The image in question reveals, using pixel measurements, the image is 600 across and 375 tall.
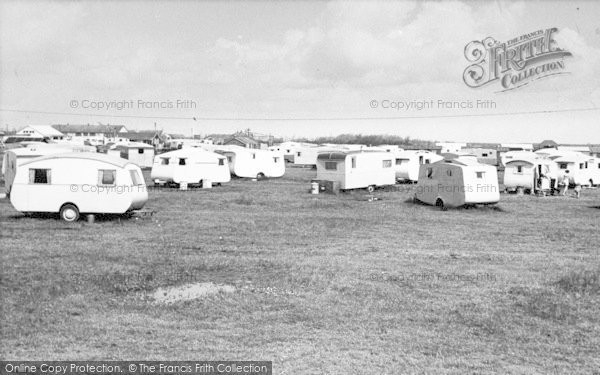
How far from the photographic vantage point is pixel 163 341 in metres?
9.34

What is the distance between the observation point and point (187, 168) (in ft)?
121

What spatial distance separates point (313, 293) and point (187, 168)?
25.7m

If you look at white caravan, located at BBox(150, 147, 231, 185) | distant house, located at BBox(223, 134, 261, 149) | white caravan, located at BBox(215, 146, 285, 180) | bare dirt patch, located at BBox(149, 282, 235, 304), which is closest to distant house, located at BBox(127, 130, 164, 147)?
distant house, located at BBox(223, 134, 261, 149)

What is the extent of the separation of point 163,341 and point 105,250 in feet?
25.7

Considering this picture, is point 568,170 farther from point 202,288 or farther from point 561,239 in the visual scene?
point 202,288

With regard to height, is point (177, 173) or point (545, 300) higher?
point (177, 173)

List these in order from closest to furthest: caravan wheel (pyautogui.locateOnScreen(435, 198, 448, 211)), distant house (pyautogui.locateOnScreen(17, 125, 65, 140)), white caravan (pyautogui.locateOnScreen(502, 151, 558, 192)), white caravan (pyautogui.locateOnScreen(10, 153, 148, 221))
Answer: white caravan (pyautogui.locateOnScreen(10, 153, 148, 221)) < caravan wheel (pyautogui.locateOnScreen(435, 198, 448, 211)) < white caravan (pyautogui.locateOnScreen(502, 151, 558, 192)) < distant house (pyautogui.locateOnScreen(17, 125, 65, 140))

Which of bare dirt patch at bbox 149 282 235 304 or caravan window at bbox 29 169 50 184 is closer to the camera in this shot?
bare dirt patch at bbox 149 282 235 304

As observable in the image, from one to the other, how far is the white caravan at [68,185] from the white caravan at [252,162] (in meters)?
22.7

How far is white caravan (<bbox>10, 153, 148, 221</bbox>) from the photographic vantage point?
21188 mm

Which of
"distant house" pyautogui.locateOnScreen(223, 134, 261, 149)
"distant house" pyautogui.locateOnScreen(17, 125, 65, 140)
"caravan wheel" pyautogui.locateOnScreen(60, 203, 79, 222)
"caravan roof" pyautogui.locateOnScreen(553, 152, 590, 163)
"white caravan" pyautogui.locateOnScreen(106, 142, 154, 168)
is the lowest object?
"caravan wheel" pyautogui.locateOnScreen(60, 203, 79, 222)

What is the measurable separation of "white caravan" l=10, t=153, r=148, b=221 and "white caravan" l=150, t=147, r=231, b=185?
48.3 feet

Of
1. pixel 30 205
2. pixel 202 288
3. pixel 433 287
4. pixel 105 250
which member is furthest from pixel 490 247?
pixel 30 205

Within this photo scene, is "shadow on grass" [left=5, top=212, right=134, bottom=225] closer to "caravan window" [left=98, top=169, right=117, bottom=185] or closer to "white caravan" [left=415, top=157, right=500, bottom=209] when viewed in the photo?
"caravan window" [left=98, top=169, right=117, bottom=185]
